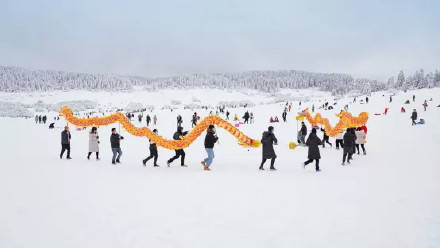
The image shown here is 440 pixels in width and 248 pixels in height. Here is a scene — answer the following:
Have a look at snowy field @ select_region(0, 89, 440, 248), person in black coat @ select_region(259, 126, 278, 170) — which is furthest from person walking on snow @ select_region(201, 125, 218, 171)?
person in black coat @ select_region(259, 126, 278, 170)

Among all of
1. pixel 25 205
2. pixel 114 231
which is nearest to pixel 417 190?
pixel 114 231

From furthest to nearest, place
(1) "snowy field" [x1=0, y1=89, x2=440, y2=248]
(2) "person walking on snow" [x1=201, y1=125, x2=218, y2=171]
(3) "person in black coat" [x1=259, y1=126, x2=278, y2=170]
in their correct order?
(2) "person walking on snow" [x1=201, y1=125, x2=218, y2=171] < (3) "person in black coat" [x1=259, y1=126, x2=278, y2=170] < (1) "snowy field" [x1=0, y1=89, x2=440, y2=248]

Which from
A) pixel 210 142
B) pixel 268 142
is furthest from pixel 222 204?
pixel 268 142

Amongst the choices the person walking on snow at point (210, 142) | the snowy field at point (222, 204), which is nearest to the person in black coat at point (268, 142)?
the snowy field at point (222, 204)

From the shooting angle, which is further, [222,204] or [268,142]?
[268,142]

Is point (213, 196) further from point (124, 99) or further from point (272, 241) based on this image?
point (124, 99)

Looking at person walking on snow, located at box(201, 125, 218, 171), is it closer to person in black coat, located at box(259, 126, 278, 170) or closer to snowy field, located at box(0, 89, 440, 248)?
snowy field, located at box(0, 89, 440, 248)

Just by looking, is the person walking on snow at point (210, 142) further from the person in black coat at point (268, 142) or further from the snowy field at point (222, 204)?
the person in black coat at point (268, 142)

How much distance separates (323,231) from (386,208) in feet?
7.07

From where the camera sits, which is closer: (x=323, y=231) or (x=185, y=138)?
(x=323, y=231)

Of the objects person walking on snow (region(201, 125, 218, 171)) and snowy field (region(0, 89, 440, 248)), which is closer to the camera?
snowy field (region(0, 89, 440, 248))

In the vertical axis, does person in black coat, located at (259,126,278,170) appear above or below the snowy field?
above

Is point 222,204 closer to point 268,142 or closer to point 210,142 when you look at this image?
point 210,142

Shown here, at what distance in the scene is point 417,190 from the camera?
8.30 meters
